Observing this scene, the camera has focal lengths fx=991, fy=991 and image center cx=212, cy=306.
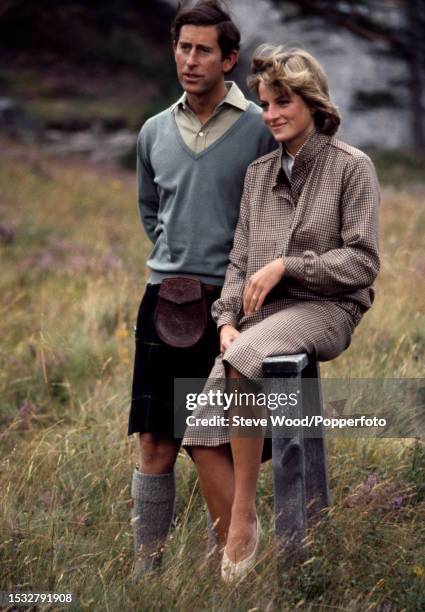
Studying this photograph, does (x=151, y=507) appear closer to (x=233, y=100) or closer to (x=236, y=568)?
(x=236, y=568)

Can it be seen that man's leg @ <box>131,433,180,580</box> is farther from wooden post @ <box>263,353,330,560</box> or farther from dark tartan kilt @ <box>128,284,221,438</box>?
wooden post @ <box>263,353,330,560</box>

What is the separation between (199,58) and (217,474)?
1.55 m

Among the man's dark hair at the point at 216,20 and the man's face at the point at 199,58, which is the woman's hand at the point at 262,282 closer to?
the man's face at the point at 199,58

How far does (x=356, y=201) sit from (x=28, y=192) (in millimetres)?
10464

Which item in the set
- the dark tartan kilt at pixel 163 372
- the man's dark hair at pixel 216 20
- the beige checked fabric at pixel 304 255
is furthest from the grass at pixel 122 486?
the man's dark hair at pixel 216 20

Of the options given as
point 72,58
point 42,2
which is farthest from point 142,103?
point 42,2

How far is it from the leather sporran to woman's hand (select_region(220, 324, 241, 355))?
25cm

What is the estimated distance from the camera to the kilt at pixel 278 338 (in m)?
3.25

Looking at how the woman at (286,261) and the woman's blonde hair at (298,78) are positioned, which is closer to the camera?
the woman at (286,261)

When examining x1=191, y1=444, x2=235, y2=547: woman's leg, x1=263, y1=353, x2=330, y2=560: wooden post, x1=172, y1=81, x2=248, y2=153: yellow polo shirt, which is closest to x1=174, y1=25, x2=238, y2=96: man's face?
x1=172, y1=81, x2=248, y2=153: yellow polo shirt

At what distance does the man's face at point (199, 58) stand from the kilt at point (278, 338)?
2.99ft

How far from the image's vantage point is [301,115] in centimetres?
352


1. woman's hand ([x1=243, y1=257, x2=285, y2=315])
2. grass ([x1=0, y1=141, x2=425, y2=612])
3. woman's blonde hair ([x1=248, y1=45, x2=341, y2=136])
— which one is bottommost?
grass ([x1=0, y1=141, x2=425, y2=612])

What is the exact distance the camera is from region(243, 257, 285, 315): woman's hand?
338cm
